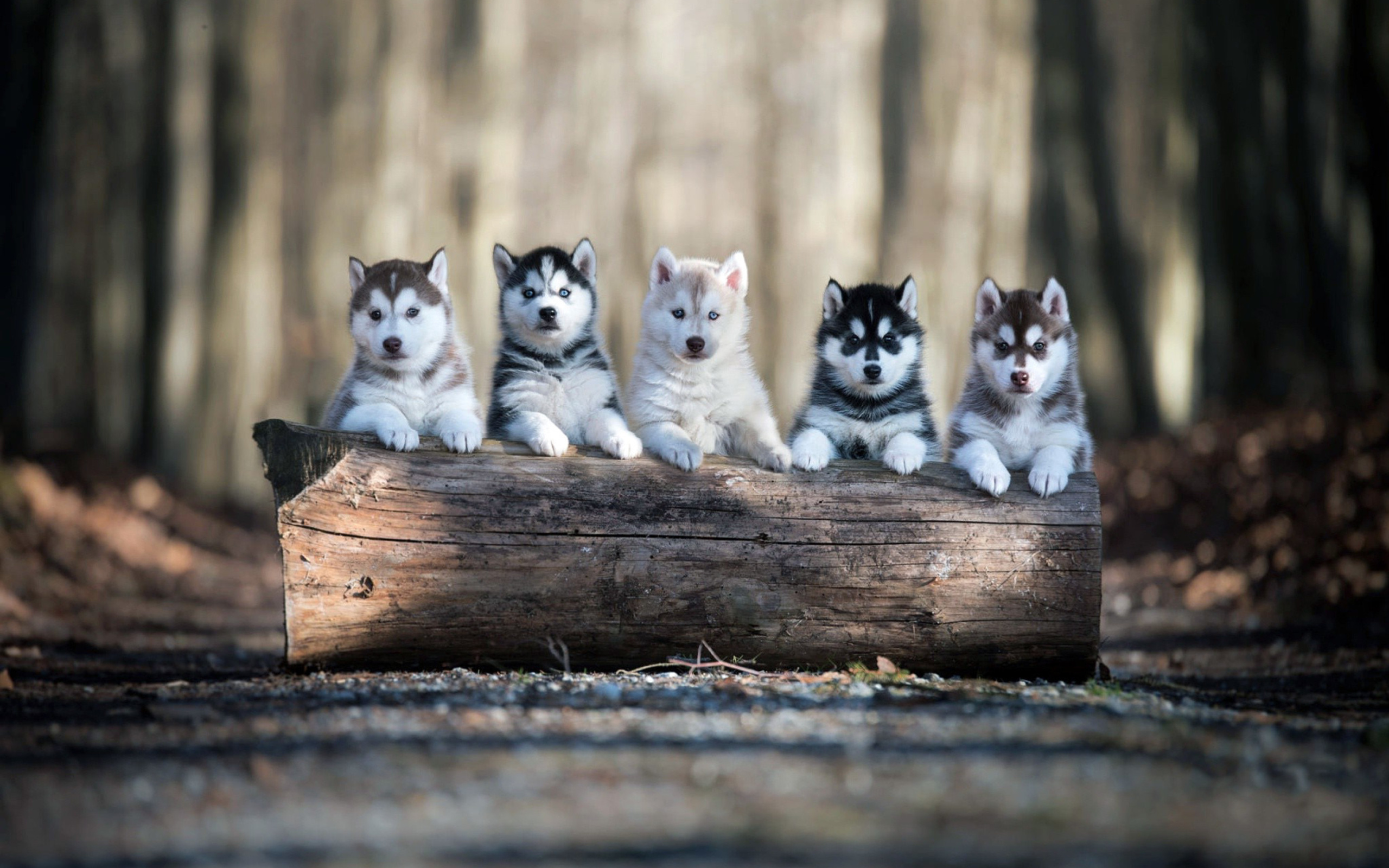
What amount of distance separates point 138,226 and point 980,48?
8.63 m

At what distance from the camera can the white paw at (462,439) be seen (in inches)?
173

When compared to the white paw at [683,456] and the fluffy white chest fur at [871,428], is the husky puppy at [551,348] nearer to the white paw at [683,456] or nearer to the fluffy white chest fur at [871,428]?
the white paw at [683,456]

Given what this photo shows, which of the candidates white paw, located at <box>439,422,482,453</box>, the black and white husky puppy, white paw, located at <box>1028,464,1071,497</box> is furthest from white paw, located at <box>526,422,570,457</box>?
white paw, located at <box>1028,464,1071,497</box>

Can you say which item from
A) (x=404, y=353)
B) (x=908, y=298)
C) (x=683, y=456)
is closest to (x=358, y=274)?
(x=404, y=353)

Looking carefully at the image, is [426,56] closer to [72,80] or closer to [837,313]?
[72,80]

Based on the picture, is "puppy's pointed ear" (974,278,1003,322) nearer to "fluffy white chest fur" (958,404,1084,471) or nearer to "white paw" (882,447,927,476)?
"fluffy white chest fur" (958,404,1084,471)

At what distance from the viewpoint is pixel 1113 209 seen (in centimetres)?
1194

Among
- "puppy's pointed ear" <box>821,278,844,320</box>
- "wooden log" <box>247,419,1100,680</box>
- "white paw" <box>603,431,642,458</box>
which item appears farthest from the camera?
"puppy's pointed ear" <box>821,278,844,320</box>

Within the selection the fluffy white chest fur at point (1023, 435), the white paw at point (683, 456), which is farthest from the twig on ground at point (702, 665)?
the fluffy white chest fur at point (1023, 435)

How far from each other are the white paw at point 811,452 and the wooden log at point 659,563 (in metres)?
0.04

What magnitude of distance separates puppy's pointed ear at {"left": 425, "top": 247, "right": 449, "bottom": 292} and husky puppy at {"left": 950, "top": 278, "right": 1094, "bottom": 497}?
2.35 m

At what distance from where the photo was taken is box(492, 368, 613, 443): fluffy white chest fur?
498 cm

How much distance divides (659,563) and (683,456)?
0.42 m

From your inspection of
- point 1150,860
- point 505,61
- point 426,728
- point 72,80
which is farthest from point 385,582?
point 72,80
